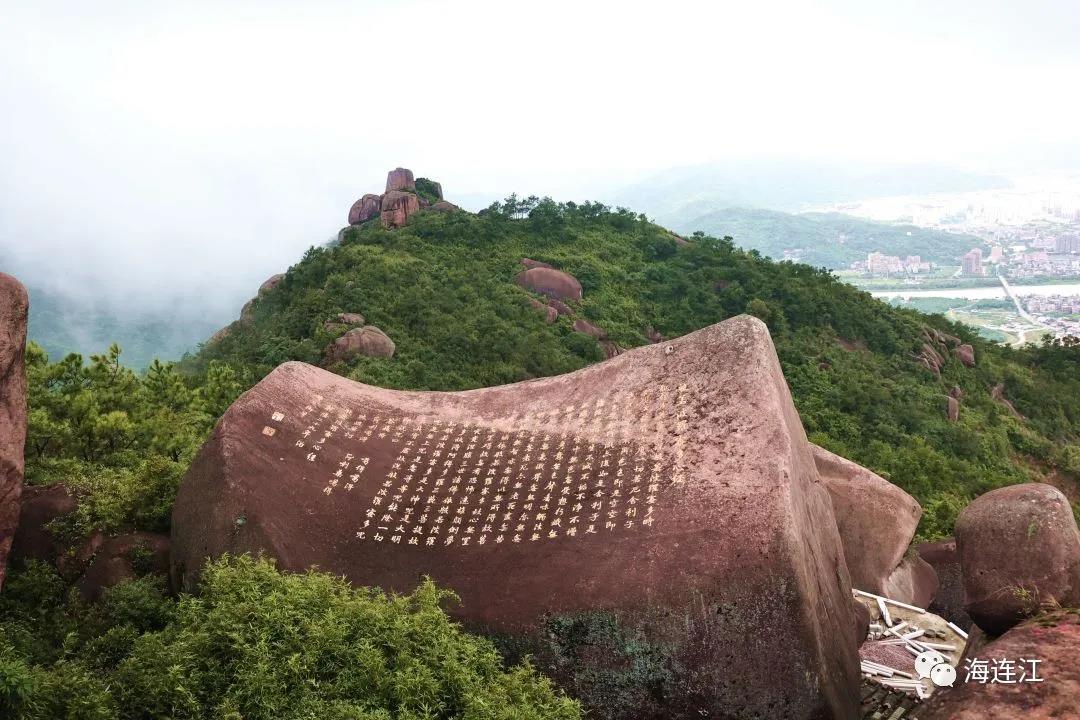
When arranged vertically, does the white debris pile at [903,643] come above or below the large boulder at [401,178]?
below

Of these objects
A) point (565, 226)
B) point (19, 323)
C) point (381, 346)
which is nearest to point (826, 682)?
point (19, 323)

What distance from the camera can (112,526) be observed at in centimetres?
551

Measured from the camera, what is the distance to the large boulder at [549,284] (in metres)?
22.4

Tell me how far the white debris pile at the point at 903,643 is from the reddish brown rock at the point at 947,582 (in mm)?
485

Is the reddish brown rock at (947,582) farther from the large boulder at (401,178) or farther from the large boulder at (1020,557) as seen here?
the large boulder at (401,178)

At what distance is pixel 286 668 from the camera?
358 centimetres

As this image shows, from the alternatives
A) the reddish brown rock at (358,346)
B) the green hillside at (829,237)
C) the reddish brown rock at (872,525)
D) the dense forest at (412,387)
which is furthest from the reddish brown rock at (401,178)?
the green hillside at (829,237)

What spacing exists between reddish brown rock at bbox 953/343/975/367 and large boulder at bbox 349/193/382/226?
20.2 meters

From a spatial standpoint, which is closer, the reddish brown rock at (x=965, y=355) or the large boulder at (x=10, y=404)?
the large boulder at (x=10, y=404)

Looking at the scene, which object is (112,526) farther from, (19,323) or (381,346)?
(381,346)

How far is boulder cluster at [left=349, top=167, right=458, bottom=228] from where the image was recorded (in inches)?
1038

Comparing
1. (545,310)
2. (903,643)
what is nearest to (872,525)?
(903,643)

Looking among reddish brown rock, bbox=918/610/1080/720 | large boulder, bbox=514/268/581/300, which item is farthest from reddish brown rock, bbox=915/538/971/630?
large boulder, bbox=514/268/581/300

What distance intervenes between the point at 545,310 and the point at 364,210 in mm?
10791
